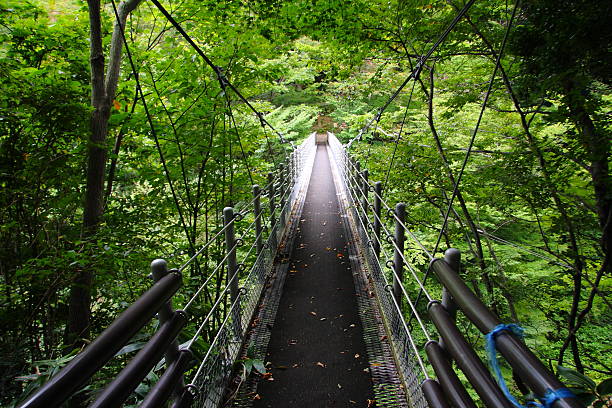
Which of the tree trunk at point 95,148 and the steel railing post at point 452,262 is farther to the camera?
the tree trunk at point 95,148

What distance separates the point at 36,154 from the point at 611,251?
15.0 feet

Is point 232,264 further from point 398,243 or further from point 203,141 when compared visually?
point 203,141

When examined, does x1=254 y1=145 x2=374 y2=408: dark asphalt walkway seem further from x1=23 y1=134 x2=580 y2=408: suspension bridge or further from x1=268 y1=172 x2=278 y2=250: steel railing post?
x1=268 y1=172 x2=278 y2=250: steel railing post

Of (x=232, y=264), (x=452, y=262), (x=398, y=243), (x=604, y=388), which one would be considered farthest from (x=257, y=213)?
(x=604, y=388)

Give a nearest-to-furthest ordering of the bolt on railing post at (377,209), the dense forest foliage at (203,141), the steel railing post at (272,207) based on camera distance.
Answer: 1. the dense forest foliage at (203,141)
2. the bolt on railing post at (377,209)
3. the steel railing post at (272,207)

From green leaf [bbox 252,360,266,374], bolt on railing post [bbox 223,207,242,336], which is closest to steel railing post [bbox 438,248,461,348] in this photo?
green leaf [bbox 252,360,266,374]

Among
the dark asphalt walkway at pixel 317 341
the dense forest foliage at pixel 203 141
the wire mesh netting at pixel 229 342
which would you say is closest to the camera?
the wire mesh netting at pixel 229 342

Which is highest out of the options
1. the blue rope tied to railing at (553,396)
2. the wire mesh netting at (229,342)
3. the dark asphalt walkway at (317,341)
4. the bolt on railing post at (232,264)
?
the blue rope tied to railing at (553,396)

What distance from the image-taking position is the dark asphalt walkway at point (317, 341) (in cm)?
186

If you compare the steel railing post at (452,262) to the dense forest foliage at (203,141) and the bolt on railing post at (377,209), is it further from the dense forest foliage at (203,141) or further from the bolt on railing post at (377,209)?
the bolt on railing post at (377,209)

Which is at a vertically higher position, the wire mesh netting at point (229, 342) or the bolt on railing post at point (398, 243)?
the bolt on railing post at point (398, 243)

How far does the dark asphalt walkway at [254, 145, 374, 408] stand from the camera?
1.86 metres

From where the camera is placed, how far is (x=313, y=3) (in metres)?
3.57

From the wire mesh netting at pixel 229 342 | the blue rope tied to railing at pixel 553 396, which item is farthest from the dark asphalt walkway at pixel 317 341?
the blue rope tied to railing at pixel 553 396
